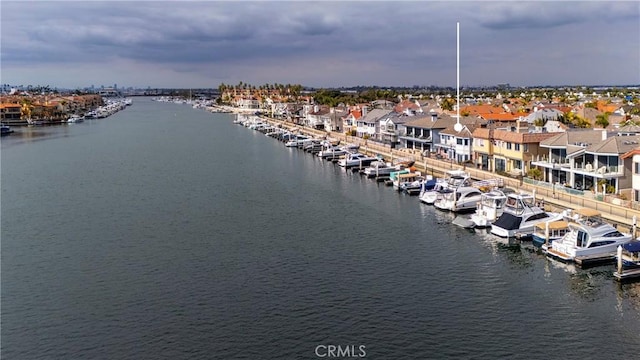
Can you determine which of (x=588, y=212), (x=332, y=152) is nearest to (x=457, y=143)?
(x=332, y=152)

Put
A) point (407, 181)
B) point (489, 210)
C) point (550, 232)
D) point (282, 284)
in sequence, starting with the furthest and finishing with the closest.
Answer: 1. point (407, 181)
2. point (489, 210)
3. point (550, 232)
4. point (282, 284)

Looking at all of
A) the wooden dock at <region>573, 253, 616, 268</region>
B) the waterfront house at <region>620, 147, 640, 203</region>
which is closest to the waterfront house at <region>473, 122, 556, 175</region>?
the waterfront house at <region>620, 147, 640, 203</region>

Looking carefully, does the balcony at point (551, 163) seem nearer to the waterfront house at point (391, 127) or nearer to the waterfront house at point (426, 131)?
the waterfront house at point (426, 131)

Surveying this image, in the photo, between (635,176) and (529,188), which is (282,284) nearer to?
(635,176)

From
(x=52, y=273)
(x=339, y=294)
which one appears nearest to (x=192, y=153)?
(x=52, y=273)

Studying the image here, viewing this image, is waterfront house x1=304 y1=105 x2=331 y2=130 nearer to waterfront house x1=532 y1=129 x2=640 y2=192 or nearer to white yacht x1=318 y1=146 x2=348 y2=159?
white yacht x1=318 y1=146 x2=348 y2=159

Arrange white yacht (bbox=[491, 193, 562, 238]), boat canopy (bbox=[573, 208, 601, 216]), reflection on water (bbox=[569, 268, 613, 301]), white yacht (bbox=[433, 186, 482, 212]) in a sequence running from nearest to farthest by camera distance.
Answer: reflection on water (bbox=[569, 268, 613, 301]), boat canopy (bbox=[573, 208, 601, 216]), white yacht (bbox=[491, 193, 562, 238]), white yacht (bbox=[433, 186, 482, 212])
